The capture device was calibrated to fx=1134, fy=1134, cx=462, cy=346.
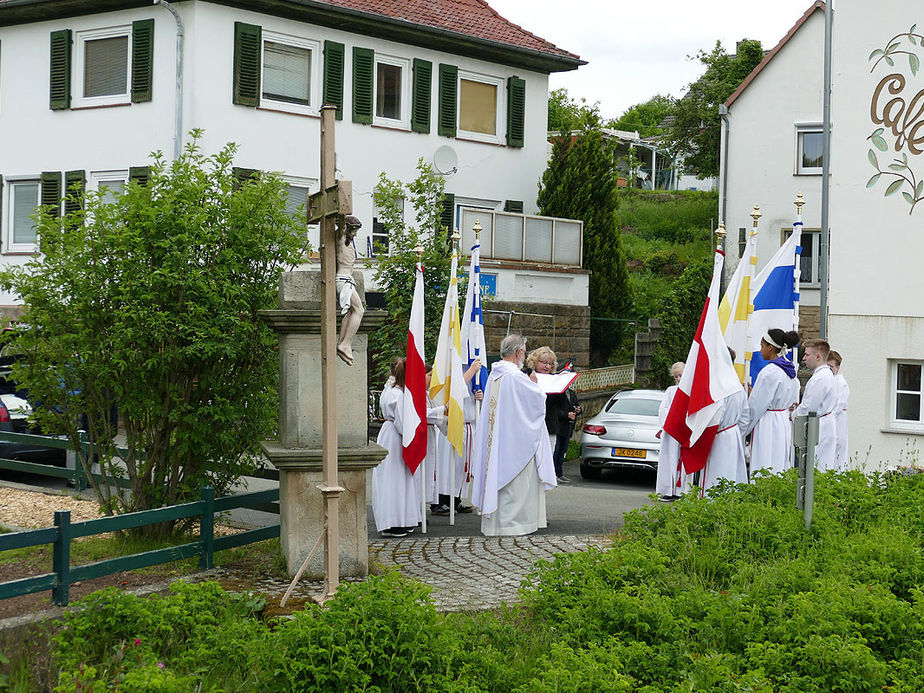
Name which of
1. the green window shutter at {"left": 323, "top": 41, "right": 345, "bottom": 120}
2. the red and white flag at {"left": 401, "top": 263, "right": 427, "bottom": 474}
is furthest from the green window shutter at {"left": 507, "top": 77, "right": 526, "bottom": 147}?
the red and white flag at {"left": 401, "top": 263, "right": 427, "bottom": 474}

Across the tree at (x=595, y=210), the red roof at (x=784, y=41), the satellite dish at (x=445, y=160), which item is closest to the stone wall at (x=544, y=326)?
the tree at (x=595, y=210)

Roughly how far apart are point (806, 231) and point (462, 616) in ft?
87.7

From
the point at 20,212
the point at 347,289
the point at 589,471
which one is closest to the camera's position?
the point at 347,289

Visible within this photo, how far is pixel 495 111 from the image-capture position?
2803cm

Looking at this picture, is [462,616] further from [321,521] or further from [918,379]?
[918,379]

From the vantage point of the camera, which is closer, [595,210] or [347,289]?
[347,289]

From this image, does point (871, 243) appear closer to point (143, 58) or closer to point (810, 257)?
point (143, 58)

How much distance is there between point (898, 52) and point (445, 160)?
12.5 meters

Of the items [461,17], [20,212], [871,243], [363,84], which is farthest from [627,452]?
[20,212]

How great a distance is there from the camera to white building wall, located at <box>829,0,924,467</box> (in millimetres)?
15695

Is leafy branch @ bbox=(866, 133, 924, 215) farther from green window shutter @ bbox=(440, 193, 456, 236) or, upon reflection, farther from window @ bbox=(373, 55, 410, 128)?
window @ bbox=(373, 55, 410, 128)

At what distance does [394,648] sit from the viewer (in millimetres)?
5270

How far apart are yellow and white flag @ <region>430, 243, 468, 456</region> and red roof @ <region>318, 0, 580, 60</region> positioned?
14.0m

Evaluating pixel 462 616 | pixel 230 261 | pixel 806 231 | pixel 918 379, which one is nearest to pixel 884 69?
pixel 918 379
